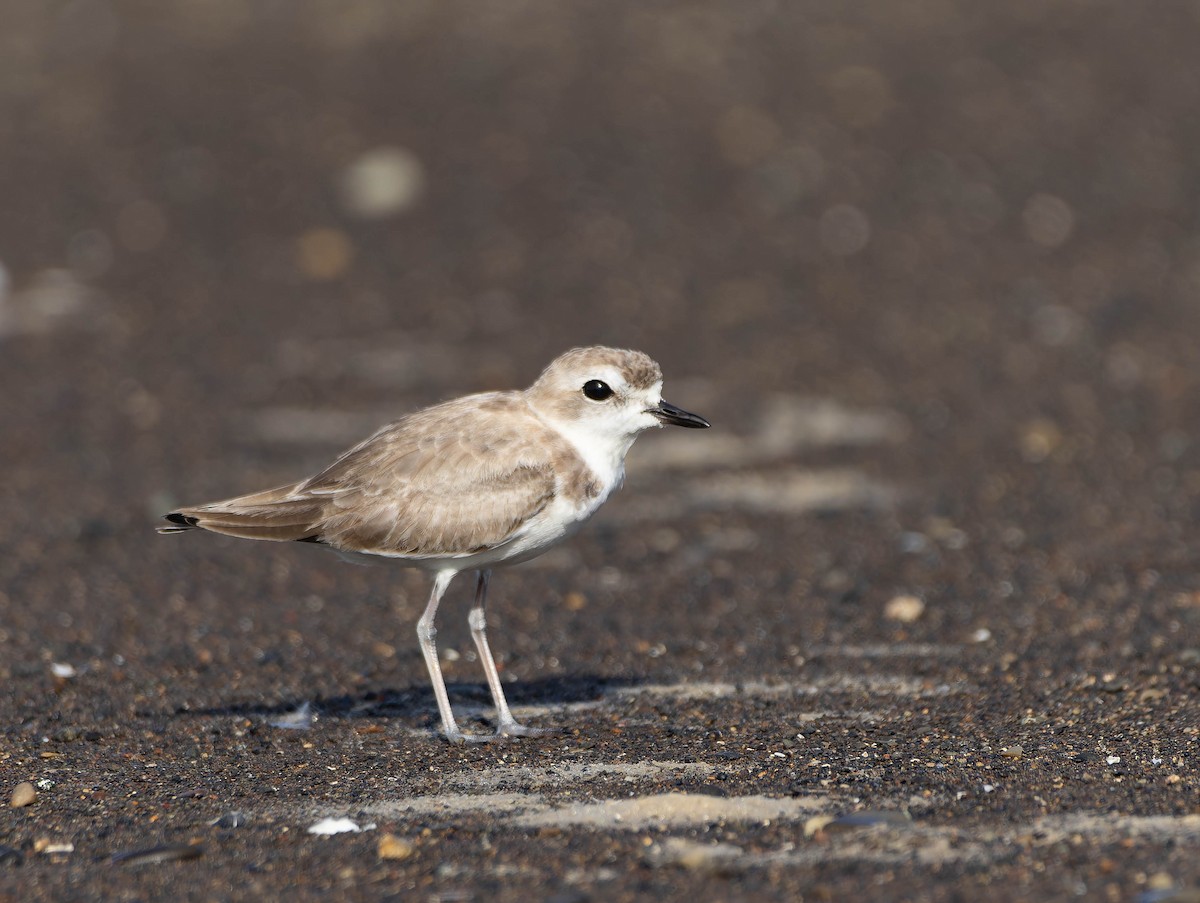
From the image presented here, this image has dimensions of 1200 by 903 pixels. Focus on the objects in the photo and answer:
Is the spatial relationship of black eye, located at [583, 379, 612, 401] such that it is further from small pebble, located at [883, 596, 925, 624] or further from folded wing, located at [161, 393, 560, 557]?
small pebble, located at [883, 596, 925, 624]

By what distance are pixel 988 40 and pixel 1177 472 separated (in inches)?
321

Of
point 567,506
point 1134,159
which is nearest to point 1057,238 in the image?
point 1134,159

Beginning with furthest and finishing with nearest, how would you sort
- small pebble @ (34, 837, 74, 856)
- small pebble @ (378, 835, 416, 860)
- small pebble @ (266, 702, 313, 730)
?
small pebble @ (266, 702, 313, 730), small pebble @ (34, 837, 74, 856), small pebble @ (378, 835, 416, 860)

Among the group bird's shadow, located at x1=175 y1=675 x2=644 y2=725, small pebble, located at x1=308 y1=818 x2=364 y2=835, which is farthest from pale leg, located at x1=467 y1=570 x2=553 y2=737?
small pebble, located at x1=308 y1=818 x2=364 y2=835

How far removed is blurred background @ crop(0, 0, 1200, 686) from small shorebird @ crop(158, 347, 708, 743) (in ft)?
4.95

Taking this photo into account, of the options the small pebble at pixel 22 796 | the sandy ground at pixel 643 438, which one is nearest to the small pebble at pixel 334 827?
the sandy ground at pixel 643 438

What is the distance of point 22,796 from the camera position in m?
5.73

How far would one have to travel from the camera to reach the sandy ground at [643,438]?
5.31 meters

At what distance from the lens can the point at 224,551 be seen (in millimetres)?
9977

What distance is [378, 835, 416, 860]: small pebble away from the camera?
4961 millimetres

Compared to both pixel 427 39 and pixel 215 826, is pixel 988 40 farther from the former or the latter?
pixel 215 826

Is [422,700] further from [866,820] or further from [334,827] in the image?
[866,820]

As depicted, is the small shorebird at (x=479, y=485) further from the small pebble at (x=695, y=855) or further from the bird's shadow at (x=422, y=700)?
the small pebble at (x=695, y=855)

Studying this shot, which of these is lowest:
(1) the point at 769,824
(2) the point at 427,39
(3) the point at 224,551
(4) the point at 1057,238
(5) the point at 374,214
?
(1) the point at 769,824
